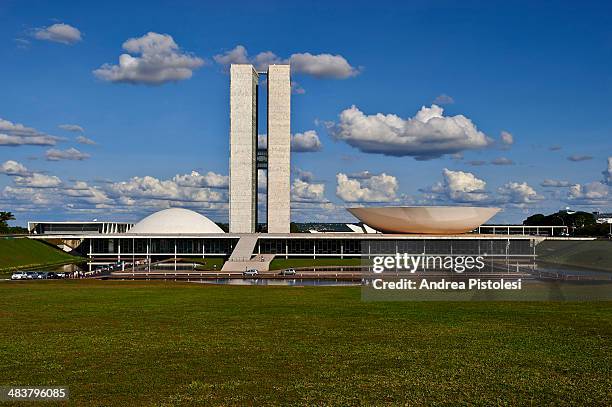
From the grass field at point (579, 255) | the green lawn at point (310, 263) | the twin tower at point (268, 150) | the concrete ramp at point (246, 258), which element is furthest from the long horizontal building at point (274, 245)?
the twin tower at point (268, 150)

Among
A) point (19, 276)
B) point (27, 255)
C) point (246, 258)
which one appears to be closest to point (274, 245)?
point (246, 258)

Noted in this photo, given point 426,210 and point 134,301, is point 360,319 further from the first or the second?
point 426,210

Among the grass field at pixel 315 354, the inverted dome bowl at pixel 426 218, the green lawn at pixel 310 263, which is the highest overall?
the inverted dome bowl at pixel 426 218

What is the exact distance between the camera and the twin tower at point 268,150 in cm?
7650

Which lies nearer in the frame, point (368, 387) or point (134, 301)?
point (368, 387)

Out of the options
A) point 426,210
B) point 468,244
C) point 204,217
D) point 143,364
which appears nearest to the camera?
point 143,364

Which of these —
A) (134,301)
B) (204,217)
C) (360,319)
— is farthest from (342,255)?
(360,319)

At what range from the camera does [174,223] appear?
8038 cm

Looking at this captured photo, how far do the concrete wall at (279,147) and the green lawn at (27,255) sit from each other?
23.0m

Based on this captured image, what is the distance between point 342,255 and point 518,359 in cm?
6078

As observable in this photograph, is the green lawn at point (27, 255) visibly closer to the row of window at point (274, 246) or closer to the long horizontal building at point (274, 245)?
the long horizontal building at point (274, 245)

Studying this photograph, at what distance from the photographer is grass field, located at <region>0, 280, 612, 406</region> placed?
9.11 meters

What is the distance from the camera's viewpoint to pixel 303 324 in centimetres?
1641

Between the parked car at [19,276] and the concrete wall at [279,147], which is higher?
the concrete wall at [279,147]
